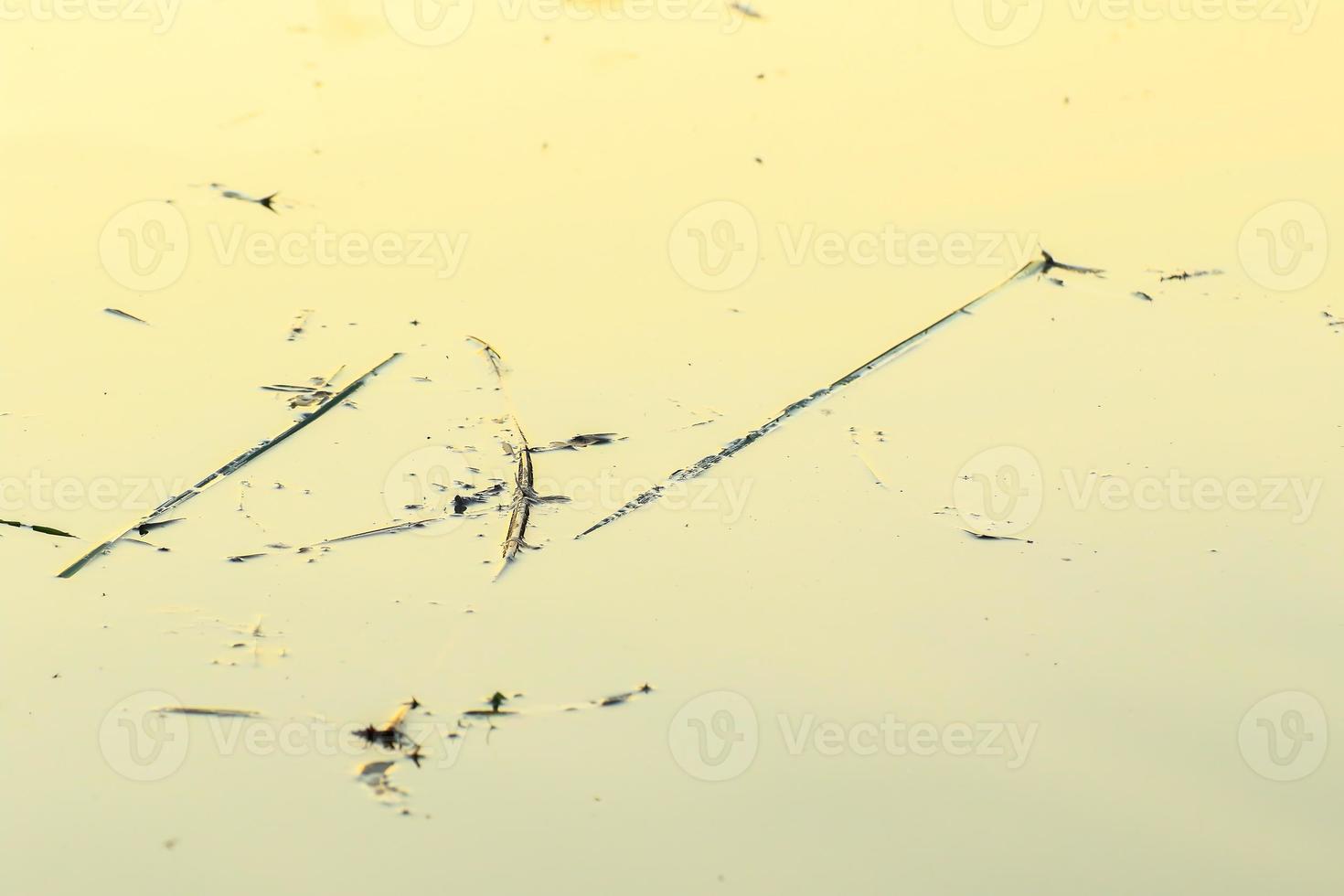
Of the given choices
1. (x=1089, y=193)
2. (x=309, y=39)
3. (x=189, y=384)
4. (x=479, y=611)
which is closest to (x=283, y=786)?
(x=479, y=611)

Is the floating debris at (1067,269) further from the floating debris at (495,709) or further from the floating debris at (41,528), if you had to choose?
the floating debris at (41,528)

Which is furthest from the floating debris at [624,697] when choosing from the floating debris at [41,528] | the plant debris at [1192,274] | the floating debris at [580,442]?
the plant debris at [1192,274]

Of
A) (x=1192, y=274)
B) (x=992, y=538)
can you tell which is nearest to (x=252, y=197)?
(x=992, y=538)

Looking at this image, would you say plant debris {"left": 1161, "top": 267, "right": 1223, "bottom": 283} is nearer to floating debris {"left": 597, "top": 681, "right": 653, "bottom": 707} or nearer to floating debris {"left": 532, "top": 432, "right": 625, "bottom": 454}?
floating debris {"left": 532, "top": 432, "right": 625, "bottom": 454}

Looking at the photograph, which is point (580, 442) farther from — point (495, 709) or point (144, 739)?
point (144, 739)

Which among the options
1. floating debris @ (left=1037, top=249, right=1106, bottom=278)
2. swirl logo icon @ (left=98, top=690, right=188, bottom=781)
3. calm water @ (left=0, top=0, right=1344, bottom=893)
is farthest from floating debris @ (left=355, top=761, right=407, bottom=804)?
floating debris @ (left=1037, top=249, right=1106, bottom=278)

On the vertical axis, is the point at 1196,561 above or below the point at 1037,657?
above

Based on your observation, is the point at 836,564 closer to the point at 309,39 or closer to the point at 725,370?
the point at 725,370
